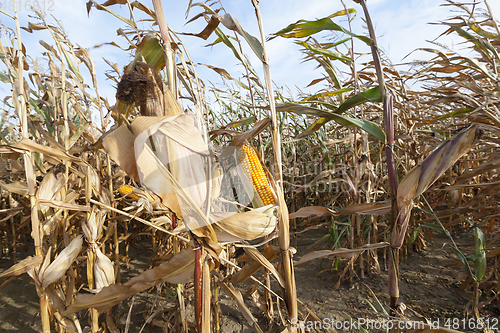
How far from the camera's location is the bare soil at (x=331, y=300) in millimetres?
2006

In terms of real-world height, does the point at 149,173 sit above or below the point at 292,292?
above

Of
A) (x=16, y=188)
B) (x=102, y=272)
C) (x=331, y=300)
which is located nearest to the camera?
(x=102, y=272)

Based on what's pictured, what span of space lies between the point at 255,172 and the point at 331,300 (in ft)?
5.61

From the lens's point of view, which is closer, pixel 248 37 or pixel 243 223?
pixel 243 223

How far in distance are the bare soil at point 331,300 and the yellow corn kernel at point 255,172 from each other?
1116 mm

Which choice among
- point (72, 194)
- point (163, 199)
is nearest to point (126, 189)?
point (72, 194)

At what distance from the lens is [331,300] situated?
7.41 feet

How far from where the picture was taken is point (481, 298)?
210 cm

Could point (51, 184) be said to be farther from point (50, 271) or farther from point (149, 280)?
point (149, 280)

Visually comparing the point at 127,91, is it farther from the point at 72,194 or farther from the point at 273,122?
the point at 72,194

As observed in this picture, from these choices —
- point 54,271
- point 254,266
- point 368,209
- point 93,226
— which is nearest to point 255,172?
point 254,266

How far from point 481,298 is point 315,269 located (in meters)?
1.43

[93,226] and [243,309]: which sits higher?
[93,226]

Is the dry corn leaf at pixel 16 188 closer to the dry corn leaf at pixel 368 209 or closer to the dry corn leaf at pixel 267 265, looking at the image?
the dry corn leaf at pixel 267 265
